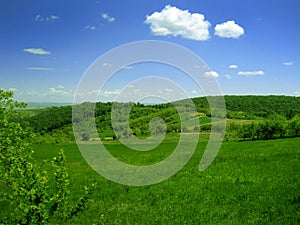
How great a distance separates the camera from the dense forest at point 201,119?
2286cm

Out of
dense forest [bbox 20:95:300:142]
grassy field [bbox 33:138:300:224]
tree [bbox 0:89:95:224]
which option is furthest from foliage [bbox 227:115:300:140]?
tree [bbox 0:89:95:224]

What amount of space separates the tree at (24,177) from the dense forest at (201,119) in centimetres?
265

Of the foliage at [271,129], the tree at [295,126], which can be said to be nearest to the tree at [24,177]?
the tree at [295,126]

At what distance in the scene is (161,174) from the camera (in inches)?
946

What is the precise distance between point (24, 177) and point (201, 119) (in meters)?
25.1

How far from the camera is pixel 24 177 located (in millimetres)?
6949

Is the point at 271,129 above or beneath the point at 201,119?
beneath

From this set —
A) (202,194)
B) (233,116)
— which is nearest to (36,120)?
(233,116)

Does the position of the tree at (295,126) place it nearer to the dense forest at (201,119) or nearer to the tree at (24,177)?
the dense forest at (201,119)

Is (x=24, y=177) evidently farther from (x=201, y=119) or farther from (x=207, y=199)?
(x=201, y=119)

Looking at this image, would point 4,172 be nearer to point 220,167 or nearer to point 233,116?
point 220,167

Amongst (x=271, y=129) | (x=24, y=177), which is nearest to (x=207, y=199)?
(x=24, y=177)

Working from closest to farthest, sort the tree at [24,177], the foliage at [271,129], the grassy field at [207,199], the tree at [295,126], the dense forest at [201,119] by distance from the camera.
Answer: the tree at [24,177]
the grassy field at [207,199]
the dense forest at [201,119]
the tree at [295,126]
the foliage at [271,129]

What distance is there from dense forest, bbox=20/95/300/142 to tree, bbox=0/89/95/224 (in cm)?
265
